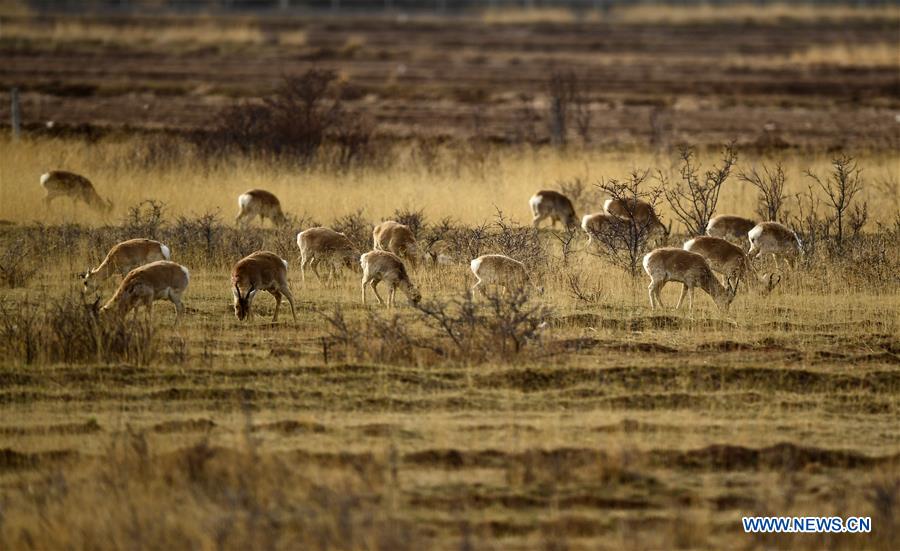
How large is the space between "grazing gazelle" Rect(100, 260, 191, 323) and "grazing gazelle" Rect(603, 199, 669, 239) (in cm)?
639

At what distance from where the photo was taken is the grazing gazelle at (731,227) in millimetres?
18453

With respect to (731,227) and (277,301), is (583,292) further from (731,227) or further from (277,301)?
(277,301)

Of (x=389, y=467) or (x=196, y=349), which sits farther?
(x=196, y=349)

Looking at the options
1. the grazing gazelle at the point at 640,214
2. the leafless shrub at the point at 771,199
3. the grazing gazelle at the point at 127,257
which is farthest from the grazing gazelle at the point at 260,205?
the leafless shrub at the point at 771,199

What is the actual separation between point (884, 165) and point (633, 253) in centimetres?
1145

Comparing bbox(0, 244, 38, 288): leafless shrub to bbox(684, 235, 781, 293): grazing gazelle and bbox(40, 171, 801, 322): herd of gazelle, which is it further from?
bbox(684, 235, 781, 293): grazing gazelle

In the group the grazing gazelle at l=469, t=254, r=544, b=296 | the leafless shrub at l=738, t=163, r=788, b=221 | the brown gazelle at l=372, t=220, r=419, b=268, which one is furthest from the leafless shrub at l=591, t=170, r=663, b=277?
the brown gazelle at l=372, t=220, r=419, b=268

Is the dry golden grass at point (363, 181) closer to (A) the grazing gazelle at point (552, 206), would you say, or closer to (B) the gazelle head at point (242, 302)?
(A) the grazing gazelle at point (552, 206)

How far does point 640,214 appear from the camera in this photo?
19172 millimetres

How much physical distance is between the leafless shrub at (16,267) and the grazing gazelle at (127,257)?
1.42 metres

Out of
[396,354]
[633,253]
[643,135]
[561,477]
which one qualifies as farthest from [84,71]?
[561,477]

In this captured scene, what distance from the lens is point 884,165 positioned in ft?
87.9

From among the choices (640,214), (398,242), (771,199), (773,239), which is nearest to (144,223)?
(398,242)

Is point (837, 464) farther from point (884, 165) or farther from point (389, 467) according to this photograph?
point (884, 165)
